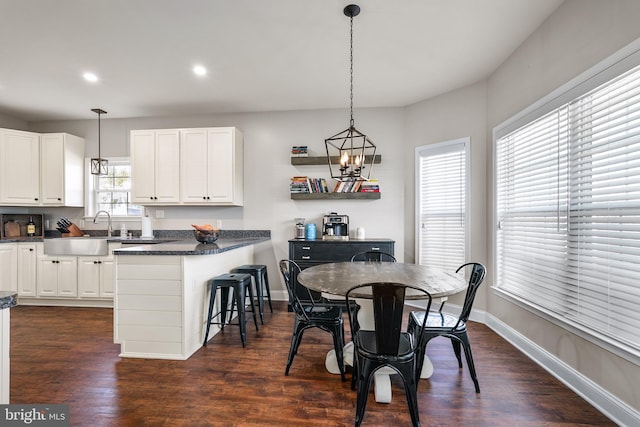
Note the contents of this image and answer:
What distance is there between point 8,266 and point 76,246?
0.94 meters

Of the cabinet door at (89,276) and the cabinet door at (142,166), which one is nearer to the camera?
the cabinet door at (89,276)

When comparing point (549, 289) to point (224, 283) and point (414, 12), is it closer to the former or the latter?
point (414, 12)

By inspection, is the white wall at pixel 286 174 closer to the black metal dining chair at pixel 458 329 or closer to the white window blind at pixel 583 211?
the white window blind at pixel 583 211

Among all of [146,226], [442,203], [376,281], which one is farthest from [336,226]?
[146,226]

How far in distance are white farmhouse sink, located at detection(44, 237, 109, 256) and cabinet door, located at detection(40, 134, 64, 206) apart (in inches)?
26.1

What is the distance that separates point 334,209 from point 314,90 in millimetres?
1616

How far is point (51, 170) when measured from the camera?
4195mm

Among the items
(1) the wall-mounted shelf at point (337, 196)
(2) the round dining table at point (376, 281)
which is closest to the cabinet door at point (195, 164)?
(1) the wall-mounted shelf at point (337, 196)

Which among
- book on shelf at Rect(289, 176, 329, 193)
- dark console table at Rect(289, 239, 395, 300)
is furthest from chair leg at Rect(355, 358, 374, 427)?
book on shelf at Rect(289, 176, 329, 193)

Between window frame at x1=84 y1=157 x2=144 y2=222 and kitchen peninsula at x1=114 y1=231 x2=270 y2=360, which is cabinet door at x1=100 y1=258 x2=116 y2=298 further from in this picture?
kitchen peninsula at x1=114 y1=231 x2=270 y2=360

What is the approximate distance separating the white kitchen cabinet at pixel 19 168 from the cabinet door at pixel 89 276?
4.21 ft

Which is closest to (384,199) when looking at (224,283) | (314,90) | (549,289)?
(314,90)

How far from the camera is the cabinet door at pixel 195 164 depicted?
396cm

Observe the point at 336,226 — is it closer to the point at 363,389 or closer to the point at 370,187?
the point at 370,187
